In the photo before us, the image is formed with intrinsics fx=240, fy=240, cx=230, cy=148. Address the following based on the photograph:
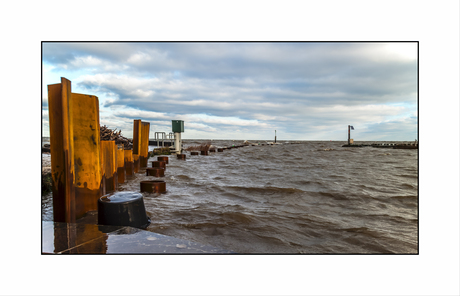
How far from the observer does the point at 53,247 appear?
9.27 ft

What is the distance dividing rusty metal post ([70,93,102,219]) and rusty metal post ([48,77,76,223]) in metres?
0.56

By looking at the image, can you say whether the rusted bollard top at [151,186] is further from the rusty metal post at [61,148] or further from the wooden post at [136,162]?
the wooden post at [136,162]

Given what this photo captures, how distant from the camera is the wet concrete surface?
274 cm

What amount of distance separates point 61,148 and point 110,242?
6.25ft

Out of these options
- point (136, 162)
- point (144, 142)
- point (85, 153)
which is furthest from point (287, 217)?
point (144, 142)

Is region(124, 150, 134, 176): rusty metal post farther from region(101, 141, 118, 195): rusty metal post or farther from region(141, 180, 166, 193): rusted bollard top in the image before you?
region(141, 180, 166, 193): rusted bollard top

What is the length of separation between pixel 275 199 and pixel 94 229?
220 inches

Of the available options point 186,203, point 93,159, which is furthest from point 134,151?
point 93,159

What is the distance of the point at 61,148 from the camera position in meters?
3.83

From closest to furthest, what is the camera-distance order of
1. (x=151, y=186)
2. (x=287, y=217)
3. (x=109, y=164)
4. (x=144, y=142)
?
(x=287, y=217) < (x=109, y=164) < (x=151, y=186) < (x=144, y=142)

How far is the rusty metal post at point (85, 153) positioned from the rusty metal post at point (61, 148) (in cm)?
56

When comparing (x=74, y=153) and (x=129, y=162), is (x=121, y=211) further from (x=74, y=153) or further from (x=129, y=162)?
(x=129, y=162)

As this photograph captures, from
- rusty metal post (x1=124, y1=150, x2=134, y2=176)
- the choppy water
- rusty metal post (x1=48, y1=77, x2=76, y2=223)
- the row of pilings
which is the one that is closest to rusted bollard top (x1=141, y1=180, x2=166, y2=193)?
the choppy water
